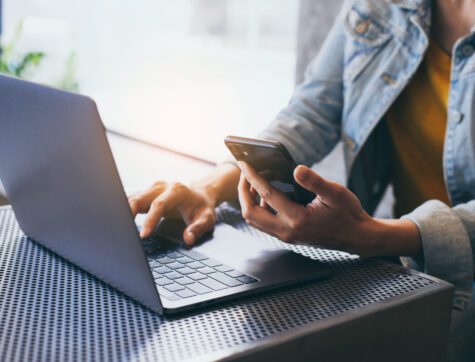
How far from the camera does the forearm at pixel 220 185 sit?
3.39ft

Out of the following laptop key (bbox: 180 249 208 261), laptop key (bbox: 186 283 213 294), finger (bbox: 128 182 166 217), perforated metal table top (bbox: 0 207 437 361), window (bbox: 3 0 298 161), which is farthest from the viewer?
window (bbox: 3 0 298 161)

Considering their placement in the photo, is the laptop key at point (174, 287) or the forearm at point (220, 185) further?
the forearm at point (220, 185)

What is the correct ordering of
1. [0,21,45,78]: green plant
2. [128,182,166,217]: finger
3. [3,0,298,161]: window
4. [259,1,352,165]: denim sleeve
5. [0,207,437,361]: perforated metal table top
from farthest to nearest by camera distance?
[0,21,45,78]: green plant < [3,0,298,161]: window < [259,1,352,165]: denim sleeve < [128,182,166,217]: finger < [0,207,437,361]: perforated metal table top

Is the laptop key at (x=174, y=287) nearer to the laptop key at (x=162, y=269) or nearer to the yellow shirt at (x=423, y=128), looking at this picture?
the laptop key at (x=162, y=269)

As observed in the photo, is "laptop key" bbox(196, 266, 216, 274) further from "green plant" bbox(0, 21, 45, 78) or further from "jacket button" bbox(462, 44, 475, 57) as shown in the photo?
"green plant" bbox(0, 21, 45, 78)

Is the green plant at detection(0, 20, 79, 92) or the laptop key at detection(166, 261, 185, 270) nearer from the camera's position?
the laptop key at detection(166, 261, 185, 270)

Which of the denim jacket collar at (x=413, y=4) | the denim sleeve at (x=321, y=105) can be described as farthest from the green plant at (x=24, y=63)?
the denim jacket collar at (x=413, y=4)

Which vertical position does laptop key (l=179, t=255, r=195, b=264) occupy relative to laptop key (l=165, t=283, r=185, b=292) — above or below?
below

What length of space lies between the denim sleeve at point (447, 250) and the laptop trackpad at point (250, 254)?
196mm

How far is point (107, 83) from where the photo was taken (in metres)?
4.23

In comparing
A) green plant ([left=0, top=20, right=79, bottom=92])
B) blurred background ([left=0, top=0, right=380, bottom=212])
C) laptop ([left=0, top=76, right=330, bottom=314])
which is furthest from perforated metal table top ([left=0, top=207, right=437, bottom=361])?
green plant ([left=0, top=20, right=79, bottom=92])

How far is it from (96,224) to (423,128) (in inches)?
32.3

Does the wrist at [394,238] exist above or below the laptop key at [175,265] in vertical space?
above

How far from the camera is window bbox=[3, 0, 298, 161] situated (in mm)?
3025
